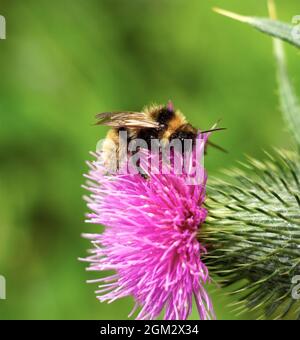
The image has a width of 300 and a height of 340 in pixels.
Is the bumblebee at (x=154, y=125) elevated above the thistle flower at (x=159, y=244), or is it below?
above

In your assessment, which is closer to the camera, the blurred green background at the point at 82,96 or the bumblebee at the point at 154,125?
the bumblebee at the point at 154,125

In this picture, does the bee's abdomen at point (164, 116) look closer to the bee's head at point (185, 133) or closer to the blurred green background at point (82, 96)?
the bee's head at point (185, 133)

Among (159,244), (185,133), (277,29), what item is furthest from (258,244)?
(277,29)

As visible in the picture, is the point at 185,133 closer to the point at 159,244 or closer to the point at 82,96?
the point at 159,244

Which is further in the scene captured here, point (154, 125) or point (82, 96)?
point (82, 96)

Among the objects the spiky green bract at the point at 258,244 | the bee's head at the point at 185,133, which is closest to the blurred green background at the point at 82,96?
the spiky green bract at the point at 258,244

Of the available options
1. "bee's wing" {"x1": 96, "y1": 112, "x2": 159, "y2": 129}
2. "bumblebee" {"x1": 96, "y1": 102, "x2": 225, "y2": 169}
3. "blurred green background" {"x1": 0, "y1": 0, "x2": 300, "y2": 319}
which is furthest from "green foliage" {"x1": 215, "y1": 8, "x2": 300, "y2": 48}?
"blurred green background" {"x1": 0, "y1": 0, "x2": 300, "y2": 319}
